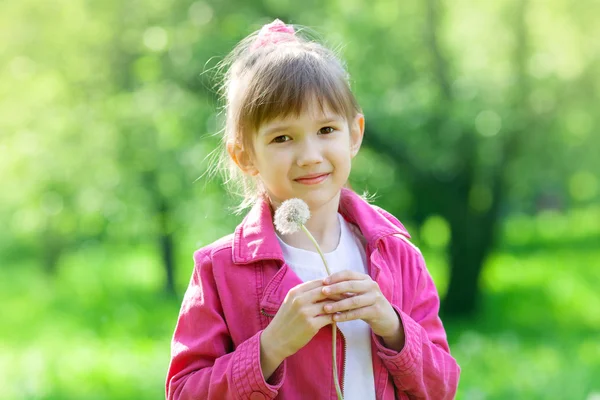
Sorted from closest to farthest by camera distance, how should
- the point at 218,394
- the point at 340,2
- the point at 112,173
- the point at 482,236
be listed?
the point at 218,394 → the point at 340,2 → the point at 482,236 → the point at 112,173

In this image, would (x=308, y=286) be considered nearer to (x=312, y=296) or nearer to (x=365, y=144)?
(x=312, y=296)

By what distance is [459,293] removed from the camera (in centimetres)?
1112

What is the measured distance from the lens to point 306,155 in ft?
6.86

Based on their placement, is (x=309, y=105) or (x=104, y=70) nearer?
(x=309, y=105)

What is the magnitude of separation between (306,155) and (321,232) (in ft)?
0.97

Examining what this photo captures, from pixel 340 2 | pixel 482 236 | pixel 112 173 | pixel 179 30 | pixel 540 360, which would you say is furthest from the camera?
pixel 112 173

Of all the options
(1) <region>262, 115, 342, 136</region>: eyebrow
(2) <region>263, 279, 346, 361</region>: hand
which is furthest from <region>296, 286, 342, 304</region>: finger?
(1) <region>262, 115, 342, 136</region>: eyebrow

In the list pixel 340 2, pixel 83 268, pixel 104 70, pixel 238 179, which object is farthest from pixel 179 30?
pixel 83 268

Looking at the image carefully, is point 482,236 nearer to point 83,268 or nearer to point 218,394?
point 218,394

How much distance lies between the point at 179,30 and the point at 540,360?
4926 mm

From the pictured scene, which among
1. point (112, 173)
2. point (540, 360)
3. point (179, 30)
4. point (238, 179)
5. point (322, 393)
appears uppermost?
point (179, 30)

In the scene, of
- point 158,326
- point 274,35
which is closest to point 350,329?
point 274,35

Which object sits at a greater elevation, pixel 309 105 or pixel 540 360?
pixel 309 105

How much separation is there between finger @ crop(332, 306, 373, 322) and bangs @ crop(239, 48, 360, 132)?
0.52 m
